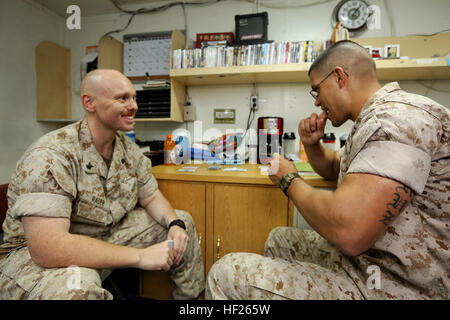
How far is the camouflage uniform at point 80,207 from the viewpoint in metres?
0.80

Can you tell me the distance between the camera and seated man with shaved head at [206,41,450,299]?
2.09 ft

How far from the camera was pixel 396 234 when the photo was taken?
0.72 m

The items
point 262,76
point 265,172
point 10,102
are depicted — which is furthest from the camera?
point 10,102

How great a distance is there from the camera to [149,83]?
6.58ft

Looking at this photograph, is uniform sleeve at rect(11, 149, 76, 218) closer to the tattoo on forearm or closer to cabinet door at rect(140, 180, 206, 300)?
cabinet door at rect(140, 180, 206, 300)

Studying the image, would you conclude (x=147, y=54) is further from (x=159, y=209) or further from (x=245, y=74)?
(x=159, y=209)

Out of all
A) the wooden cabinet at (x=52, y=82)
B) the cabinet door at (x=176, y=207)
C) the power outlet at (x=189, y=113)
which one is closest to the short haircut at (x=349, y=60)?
the cabinet door at (x=176, y=207)

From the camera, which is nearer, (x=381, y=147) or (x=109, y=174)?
(x=381, y=147)

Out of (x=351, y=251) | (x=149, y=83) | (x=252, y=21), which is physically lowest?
(x=351, y=251)

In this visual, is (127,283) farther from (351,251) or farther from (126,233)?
(351,251)

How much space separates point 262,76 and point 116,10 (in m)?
1.73

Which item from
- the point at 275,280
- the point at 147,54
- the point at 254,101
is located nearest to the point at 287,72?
the point at 254,101

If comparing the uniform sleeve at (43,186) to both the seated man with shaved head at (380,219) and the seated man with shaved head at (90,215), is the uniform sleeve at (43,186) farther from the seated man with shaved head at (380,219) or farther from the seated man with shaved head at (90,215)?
the seated man with shaved head at (380,219)
